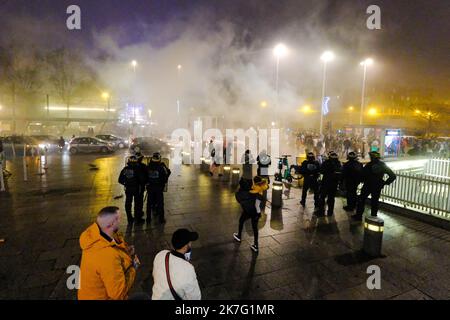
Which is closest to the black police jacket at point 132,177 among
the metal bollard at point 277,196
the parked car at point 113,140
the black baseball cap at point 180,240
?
the metal bollard at point 277,196

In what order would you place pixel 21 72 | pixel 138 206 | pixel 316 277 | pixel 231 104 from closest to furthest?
pixel 316 277, pixel 138 206, pixel 231 104, pixel 21 72

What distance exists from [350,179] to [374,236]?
2.50 m

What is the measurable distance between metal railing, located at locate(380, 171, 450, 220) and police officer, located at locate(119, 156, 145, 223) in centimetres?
651

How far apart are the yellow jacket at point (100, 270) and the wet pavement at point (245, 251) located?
5.36 ft

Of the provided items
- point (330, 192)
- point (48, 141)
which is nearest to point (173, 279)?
point (330, 192)

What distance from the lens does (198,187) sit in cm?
941

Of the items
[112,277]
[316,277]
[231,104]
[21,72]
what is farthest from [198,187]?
[21,72]

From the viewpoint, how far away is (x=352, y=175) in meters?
6.70

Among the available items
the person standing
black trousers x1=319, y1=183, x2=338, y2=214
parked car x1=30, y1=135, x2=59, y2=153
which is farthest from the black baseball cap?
parked car x1=30, y1=135, x2=59, y2=153

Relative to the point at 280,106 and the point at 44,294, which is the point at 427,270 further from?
the point at 280,106

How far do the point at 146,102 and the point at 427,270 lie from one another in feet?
120

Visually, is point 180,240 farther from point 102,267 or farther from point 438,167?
point 438,167

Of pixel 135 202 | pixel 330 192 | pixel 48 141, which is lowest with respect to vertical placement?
pixel 135 202

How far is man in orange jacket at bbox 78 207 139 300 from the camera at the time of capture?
198 cm
